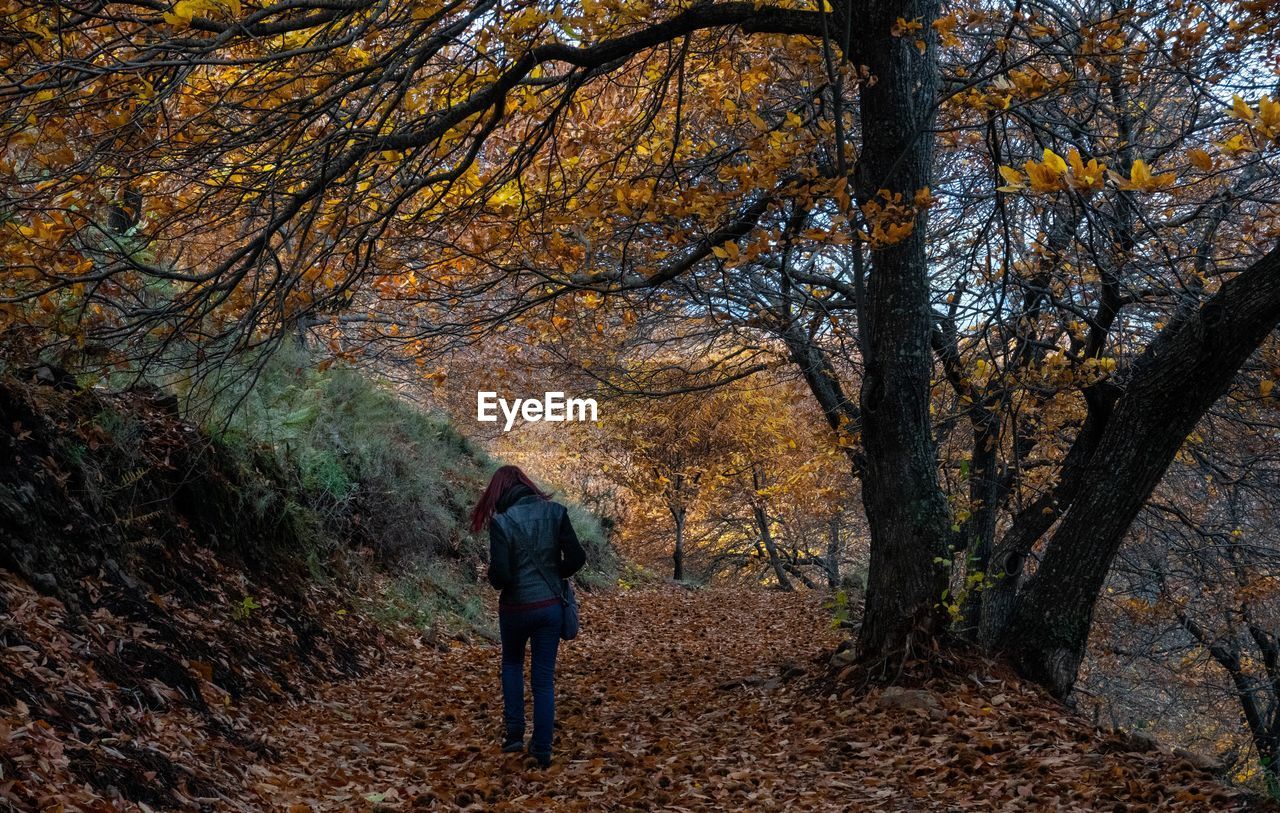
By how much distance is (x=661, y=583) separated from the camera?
21.3 meters

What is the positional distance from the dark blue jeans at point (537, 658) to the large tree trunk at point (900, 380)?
2.55 m

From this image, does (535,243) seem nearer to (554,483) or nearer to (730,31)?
(730,31)

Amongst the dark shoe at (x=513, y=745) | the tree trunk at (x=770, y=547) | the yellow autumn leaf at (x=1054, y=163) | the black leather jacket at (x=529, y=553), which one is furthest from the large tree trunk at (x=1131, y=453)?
the tree trunk at (x=770, y=547)

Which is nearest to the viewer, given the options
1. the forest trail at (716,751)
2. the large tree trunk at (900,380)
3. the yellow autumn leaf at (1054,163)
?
the yellow autumn leaf at (1054,163)

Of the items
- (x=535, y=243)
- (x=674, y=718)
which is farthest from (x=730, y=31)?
(x=674, y=718)

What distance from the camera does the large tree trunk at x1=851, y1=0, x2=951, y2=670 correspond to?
247 inches

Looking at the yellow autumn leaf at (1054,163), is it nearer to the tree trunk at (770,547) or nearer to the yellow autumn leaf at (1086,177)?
the yellow autumn leaf at (1086,177)

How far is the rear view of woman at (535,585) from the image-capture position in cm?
564

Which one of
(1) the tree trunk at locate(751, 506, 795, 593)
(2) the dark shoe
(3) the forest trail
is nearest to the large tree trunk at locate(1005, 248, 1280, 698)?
(3) the forest trail

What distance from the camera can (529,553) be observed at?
5664 mm

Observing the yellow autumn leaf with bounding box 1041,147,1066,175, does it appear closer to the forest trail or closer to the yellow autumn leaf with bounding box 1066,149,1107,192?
the yellow autumn leaf with bounding box 1066,149,1107,192

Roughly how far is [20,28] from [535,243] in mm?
4446
